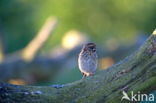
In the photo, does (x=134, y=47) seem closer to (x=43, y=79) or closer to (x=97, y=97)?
(x=43, y=79)

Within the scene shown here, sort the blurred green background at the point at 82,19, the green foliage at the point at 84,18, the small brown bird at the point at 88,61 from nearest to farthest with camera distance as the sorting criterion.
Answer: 1. the small brown bird at the point at 88,61
2. the blurred green background at the point at 82,19
3. the green foliage at the point at 84,18

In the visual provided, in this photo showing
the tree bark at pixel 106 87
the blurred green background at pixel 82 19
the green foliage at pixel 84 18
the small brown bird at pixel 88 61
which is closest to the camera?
the tree bark at pixel 106 87

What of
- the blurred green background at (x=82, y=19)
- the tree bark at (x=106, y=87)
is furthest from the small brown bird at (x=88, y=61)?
the blurred green background at (x=82, y=19)

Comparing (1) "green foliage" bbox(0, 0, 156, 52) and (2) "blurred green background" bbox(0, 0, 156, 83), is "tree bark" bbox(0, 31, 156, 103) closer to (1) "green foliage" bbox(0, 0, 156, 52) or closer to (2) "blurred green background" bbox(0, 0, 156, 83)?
(2) "blurred green background" bbox(0, 0, 156, 83)

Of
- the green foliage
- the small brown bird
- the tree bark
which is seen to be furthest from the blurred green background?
the tree bark

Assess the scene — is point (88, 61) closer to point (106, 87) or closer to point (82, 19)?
point (106, 87)

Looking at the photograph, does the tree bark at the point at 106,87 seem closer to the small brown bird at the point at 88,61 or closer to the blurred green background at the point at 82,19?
the small brown bird at the point at 88,61
